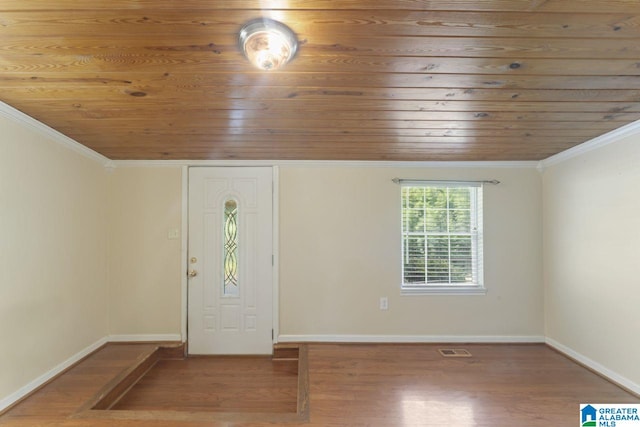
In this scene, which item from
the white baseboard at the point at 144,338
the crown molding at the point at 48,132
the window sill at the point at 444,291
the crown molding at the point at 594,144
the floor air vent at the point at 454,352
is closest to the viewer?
the crown molding at the point at 48,132

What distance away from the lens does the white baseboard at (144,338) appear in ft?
11.6

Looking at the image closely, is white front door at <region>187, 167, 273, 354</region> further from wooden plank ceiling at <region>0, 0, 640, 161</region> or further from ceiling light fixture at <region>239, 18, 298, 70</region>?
ceiling light fixture at <region>239, 18, 298, 70</region>

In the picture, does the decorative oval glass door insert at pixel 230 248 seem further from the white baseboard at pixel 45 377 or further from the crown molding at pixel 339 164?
the white baseboard at pixel 45 377

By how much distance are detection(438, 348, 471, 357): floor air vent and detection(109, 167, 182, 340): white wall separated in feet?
9.24

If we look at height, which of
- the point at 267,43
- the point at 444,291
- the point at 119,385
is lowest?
the point at 119,385

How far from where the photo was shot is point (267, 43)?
1.39 metres

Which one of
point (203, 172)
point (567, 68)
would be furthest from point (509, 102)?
point (203, 172)

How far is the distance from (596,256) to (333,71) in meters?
2.90

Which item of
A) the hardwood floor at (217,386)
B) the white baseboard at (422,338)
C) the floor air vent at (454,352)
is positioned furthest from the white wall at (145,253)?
the floor air vent at (454,352)

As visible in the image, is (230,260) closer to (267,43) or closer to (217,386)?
(217,386)

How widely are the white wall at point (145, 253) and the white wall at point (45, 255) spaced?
0.16 m

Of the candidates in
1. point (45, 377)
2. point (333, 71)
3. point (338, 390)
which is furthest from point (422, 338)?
point (45, 377)

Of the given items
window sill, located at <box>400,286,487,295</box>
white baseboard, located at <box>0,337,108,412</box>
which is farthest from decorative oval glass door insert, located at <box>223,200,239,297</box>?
window sill, located at <box>400,286,487,295</box>

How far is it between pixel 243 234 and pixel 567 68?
304 centimetres
